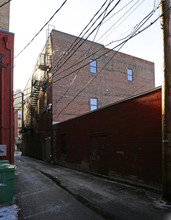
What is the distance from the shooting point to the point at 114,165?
9.70 meters

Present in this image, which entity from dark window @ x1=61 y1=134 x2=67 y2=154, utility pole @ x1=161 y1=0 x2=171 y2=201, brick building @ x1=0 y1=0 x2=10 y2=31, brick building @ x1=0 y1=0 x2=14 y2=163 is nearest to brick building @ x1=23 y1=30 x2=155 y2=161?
dark window @ x1=61 y1=134 x2=67 y2=154

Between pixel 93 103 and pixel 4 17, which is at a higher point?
pixel 4 17

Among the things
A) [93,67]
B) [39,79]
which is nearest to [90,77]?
[93,67]

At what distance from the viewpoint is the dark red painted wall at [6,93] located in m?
11.4

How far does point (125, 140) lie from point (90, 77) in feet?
45.0

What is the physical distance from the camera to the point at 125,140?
9047 mm

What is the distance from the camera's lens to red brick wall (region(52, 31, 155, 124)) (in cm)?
1958

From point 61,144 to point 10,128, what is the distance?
6.30 meters

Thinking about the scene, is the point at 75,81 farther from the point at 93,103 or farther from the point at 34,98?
the point at 34,98

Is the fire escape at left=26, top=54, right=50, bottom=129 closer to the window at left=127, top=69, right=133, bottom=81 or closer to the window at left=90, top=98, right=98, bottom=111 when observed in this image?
the window at left=90, top=98, right=98, bottom=111

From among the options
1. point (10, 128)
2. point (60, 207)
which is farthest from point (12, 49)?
point (60, 207)

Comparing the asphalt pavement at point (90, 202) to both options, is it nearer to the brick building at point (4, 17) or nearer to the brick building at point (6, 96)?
the brick building at point (6, 96)

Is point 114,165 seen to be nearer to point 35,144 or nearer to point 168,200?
point 168,200

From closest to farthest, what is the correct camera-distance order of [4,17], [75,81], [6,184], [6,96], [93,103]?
[6,184]
[6,96]
[4,17]
[75,81]
[93,103]
